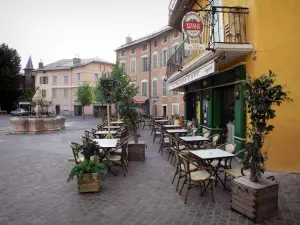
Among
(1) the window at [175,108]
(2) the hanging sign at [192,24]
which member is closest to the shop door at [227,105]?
(2) the hanging sign at [192,24]

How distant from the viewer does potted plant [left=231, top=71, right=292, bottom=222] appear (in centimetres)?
350

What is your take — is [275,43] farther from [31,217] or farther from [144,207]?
[31,217]

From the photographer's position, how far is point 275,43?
6.07 metres

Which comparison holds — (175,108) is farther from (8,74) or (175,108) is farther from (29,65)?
(29,65)

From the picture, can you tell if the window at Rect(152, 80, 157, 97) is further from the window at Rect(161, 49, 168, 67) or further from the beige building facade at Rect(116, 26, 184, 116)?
the window at Rect(161, 49, 168, 67)

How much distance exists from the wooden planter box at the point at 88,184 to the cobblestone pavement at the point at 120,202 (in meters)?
0.13

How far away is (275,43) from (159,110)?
20.6 m

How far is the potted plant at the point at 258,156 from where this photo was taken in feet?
11.5

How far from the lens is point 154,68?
27.2 metres

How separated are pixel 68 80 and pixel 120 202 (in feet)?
138

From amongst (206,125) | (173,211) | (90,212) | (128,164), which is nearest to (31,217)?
(90,212)

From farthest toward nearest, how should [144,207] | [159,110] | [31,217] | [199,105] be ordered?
[159,110], [199,105], [144,207], [31,217]

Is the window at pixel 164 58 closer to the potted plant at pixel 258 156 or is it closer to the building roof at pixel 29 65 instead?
the potted plant at pixel 258 156

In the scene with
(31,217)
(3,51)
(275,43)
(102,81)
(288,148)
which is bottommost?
(31,217)
